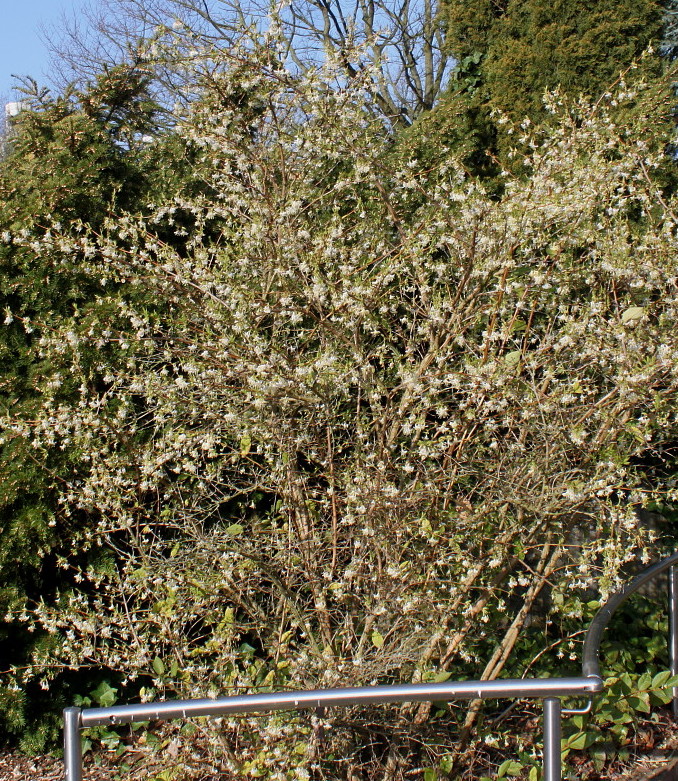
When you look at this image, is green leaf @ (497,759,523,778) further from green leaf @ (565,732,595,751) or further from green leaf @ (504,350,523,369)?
green leaf @ (504,350,523,369)

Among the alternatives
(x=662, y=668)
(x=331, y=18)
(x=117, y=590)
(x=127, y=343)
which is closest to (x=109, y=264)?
(x=127, y=343)

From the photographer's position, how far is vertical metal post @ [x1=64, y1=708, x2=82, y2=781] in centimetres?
203

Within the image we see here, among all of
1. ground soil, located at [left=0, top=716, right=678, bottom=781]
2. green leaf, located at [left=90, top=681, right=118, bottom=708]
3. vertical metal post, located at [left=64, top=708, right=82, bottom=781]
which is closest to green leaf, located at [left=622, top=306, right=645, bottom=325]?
ground soil, located at [left=0, top=716, right=678, bottom=781]

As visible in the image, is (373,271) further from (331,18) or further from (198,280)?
(331,18)

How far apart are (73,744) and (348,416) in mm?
1667

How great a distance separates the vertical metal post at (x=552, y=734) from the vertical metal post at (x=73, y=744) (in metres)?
1.17

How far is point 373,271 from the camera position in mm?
3467

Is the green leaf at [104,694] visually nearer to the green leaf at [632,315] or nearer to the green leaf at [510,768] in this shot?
the green leaf at [510,768]

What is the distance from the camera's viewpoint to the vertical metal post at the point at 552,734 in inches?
81.5

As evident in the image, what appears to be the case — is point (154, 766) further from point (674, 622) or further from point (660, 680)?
point (674, 622)

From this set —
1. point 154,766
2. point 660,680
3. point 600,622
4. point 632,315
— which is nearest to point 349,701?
point 600,622

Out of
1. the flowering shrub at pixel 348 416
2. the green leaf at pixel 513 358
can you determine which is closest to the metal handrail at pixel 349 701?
the flowering shrub at pixel 348 416

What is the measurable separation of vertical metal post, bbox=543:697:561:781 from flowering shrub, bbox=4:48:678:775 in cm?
70

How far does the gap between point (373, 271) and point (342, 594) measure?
1340mm
